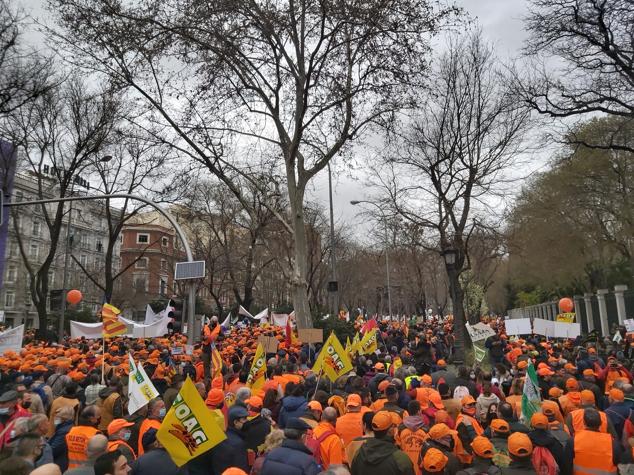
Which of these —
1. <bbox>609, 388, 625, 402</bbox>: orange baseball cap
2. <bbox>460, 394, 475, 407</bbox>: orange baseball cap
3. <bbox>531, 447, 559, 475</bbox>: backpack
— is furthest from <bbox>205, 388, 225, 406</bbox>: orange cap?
<bbox>609, 388, 625, 402</bbox>: orange baseball cap

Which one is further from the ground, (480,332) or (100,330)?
(100,330)

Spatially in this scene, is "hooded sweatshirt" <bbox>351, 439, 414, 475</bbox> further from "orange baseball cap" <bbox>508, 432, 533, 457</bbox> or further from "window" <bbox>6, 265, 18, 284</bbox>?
"window" <bbox>6, 265, 18, 284</bbox>

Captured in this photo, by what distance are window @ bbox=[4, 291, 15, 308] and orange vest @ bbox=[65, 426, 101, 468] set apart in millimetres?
67021

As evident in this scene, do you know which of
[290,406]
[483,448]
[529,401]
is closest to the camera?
[483,448]

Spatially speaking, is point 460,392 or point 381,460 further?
point 460,392

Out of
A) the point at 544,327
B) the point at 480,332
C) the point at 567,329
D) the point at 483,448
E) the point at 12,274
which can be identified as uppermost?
the point at 12,274

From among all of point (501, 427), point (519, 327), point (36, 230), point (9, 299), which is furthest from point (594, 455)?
point (36, 230)

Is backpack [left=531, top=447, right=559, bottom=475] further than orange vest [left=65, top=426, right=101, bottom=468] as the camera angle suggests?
No

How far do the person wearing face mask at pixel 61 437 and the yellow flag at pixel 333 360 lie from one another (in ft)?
13.3

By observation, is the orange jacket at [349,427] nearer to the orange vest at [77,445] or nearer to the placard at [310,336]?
the orange vest at [77,445]

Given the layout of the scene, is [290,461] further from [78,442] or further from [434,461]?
[78,442]

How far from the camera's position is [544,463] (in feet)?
16.5

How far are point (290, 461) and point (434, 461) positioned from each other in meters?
1.24

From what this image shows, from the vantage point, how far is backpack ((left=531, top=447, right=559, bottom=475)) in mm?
4996
